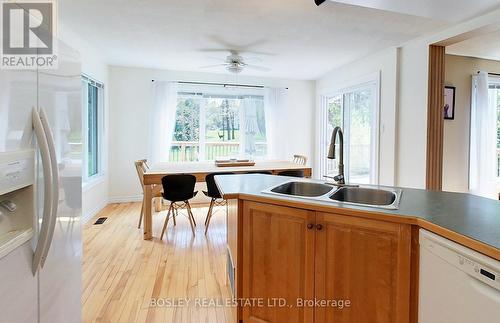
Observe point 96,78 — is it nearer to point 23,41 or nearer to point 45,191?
point 23,41

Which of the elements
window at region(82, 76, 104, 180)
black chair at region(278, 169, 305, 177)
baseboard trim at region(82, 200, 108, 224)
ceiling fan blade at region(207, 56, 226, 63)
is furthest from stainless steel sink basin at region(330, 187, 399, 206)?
window at region(82, 76, 104, 180)

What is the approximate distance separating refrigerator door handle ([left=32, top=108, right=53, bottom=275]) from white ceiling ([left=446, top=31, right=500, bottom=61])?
439cm

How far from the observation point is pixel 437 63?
Result: 10.7 feet

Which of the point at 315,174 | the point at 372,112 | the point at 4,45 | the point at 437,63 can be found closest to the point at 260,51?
the point at 372,112

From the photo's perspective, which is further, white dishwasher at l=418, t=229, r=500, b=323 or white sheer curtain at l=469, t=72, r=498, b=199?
white sheer curtain at l=469, t=72, r=498, b=199

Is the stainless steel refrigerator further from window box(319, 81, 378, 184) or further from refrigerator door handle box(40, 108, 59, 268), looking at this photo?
window box(319, 81, 378, 184)

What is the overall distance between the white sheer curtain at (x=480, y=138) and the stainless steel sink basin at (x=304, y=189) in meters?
3.43

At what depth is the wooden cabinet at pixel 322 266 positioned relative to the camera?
4.16 ft

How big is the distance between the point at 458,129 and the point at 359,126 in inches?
53.7

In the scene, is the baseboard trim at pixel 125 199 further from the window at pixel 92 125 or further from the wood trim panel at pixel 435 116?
the wood trim panel at pixel 435 116

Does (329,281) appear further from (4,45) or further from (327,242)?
(4,45)

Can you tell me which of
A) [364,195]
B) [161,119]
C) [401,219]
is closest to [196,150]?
[161,119]

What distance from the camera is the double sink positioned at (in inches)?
67.4

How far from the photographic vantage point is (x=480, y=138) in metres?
4.02
